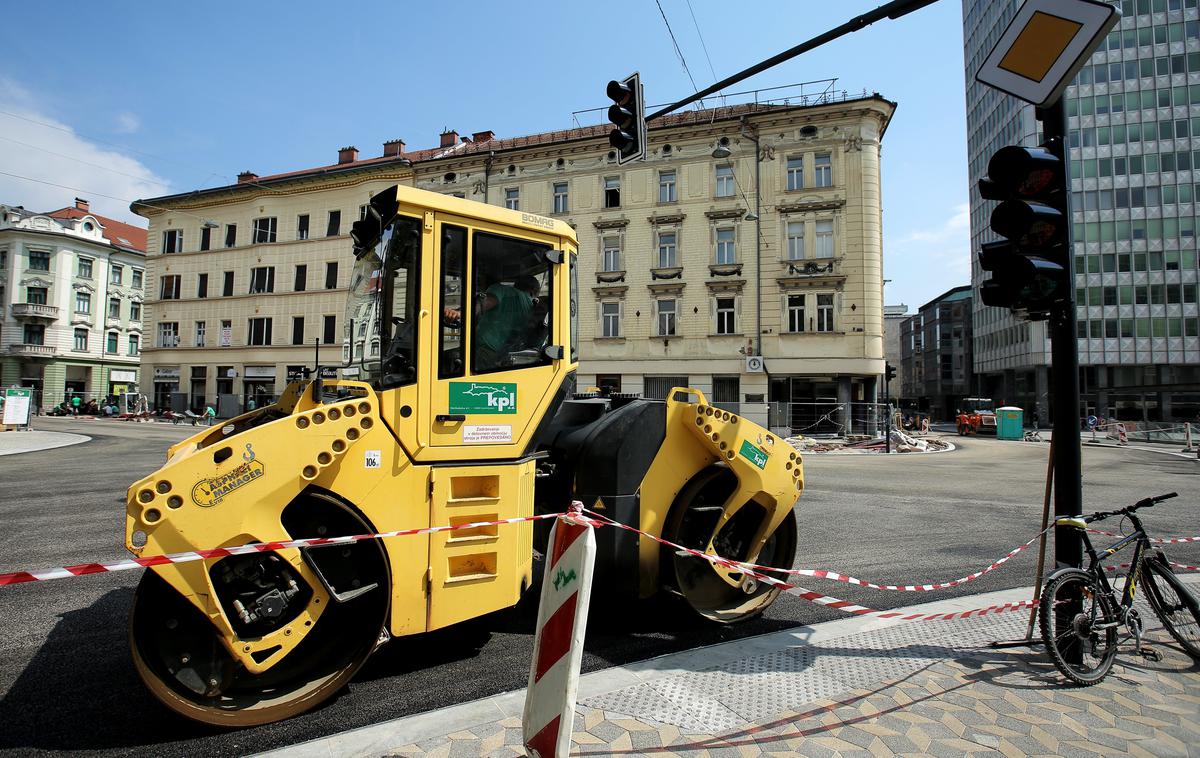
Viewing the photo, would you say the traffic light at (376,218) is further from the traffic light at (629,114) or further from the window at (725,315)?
the window at (725,315)

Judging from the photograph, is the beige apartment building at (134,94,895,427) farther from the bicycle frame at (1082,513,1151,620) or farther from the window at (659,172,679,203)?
the bicycle frame at (1082,513,1151,620)

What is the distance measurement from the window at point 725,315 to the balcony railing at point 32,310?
195ft

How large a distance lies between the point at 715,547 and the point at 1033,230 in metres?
3.09

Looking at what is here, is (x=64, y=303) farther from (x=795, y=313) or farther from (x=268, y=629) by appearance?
(x=268, y=629)

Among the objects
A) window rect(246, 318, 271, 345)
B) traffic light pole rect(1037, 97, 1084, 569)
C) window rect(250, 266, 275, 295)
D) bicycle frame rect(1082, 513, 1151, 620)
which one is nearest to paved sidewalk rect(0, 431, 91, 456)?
window rect(246, 318, 271, 345)

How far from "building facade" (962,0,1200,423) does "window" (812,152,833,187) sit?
3343 cm

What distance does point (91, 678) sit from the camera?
3646mm

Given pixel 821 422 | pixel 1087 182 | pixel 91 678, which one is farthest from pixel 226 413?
pixel 1087 182

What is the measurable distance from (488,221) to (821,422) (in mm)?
24645

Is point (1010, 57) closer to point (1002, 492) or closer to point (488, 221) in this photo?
point (488, 221)

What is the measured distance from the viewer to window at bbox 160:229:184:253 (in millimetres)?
Result: 41094

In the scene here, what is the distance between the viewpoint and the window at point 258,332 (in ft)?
124

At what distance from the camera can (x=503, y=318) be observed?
158 inches

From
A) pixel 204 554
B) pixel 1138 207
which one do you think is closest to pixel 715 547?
pixel 204 554
